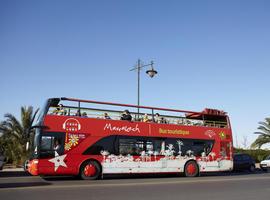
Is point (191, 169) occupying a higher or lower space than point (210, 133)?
lower

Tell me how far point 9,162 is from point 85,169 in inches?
812

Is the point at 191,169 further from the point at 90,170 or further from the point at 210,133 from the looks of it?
the point at 90,170

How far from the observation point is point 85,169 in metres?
17.3

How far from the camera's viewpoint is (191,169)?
→ 2083 cm

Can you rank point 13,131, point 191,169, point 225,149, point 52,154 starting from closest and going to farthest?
point 52,154
point 191,169
point 225,149
point 13,131

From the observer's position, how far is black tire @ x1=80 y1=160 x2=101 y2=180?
1719 cm

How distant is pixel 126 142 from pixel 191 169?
4.48 metres

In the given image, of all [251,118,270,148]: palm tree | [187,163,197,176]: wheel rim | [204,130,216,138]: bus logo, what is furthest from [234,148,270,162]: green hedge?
[187,163,197,176]: wheel rim

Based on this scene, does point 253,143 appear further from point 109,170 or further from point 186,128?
point 109,170

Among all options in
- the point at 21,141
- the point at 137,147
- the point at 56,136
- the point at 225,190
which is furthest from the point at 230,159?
the point at 21,141

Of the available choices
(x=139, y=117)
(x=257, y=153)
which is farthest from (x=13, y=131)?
(x=257, y=153)

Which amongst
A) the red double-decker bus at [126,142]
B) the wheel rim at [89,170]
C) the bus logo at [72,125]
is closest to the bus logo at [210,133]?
the red double-decker bus at [126,142]

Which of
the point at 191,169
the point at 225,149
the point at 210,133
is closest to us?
the point at 191,169

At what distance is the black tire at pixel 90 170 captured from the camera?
17.2 metres
